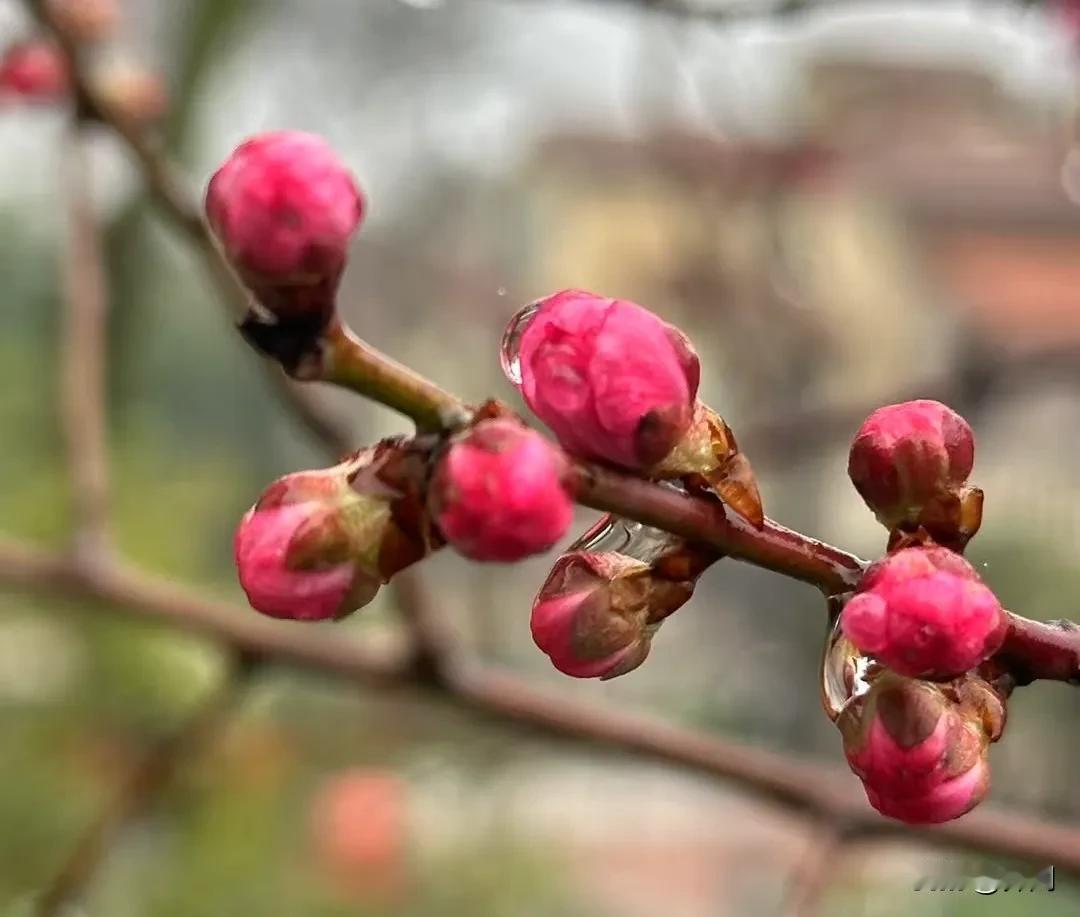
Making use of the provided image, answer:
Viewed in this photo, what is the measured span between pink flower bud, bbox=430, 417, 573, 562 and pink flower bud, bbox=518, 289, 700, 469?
0.02 metres

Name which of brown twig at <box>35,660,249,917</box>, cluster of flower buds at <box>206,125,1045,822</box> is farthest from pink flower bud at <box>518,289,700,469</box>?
brown twig at <box>35,660,249,917</box>

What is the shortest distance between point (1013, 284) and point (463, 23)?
3.62 ft

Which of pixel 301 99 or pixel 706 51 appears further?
pixel 301 99

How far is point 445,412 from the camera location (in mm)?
199

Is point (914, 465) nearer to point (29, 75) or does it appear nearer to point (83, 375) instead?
point (83, 375)

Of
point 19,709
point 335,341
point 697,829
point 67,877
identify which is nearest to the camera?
point 335,341

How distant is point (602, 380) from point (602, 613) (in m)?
0.05

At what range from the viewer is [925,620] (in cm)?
21

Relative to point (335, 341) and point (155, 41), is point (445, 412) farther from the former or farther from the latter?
point (155, 41)

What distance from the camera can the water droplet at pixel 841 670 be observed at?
248 mm

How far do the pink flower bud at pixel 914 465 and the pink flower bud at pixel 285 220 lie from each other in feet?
0.41

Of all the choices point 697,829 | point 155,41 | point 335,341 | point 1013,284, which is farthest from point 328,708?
point 335,341

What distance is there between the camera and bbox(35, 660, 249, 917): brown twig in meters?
0.57

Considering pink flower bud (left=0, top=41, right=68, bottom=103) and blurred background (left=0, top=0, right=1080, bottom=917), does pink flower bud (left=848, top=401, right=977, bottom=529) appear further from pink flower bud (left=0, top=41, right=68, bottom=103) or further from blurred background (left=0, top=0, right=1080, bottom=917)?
pink flower bud (left=0, top=41, right=68, bottom=103)
